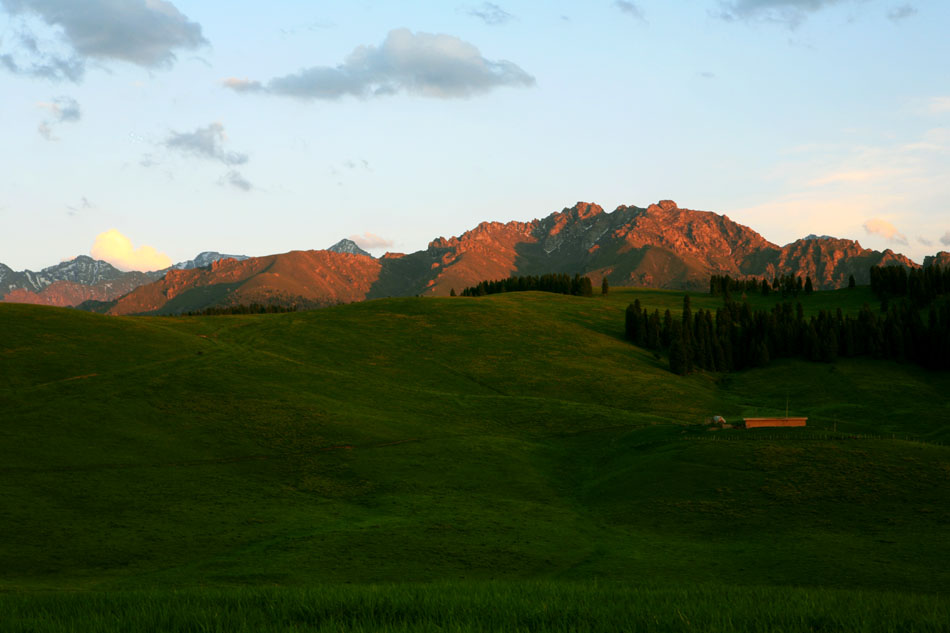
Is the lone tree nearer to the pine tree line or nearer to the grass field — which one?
the pine tree line

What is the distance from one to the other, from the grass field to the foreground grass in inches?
3.1

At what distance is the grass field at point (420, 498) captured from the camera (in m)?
13.7

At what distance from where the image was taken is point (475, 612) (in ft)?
41.6

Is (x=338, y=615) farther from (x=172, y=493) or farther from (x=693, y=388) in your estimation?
(x=693, y=388)

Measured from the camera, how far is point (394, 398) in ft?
329

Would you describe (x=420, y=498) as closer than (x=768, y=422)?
Yes

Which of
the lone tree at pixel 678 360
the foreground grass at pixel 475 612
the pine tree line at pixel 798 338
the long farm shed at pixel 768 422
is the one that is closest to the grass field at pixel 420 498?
the foreground grass at pixel 475 612

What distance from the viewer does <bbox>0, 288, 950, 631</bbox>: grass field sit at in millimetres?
13680

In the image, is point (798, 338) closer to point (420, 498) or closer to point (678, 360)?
point (678, 360)

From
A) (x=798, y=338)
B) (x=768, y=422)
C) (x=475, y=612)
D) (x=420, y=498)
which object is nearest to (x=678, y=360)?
(x=798, y=338)

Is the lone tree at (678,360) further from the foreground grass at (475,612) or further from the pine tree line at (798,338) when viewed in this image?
the foreground grass at (475,612)

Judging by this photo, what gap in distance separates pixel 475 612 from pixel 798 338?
17347cm

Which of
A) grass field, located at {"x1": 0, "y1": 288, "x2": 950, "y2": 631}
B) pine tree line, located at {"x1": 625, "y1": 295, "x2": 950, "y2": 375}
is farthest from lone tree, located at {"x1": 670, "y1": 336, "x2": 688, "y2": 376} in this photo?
grass field, located at {"x1": 0, "y1": 288, "x2": 950, "y2": 631}

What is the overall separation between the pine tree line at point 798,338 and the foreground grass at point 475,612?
146203mm
